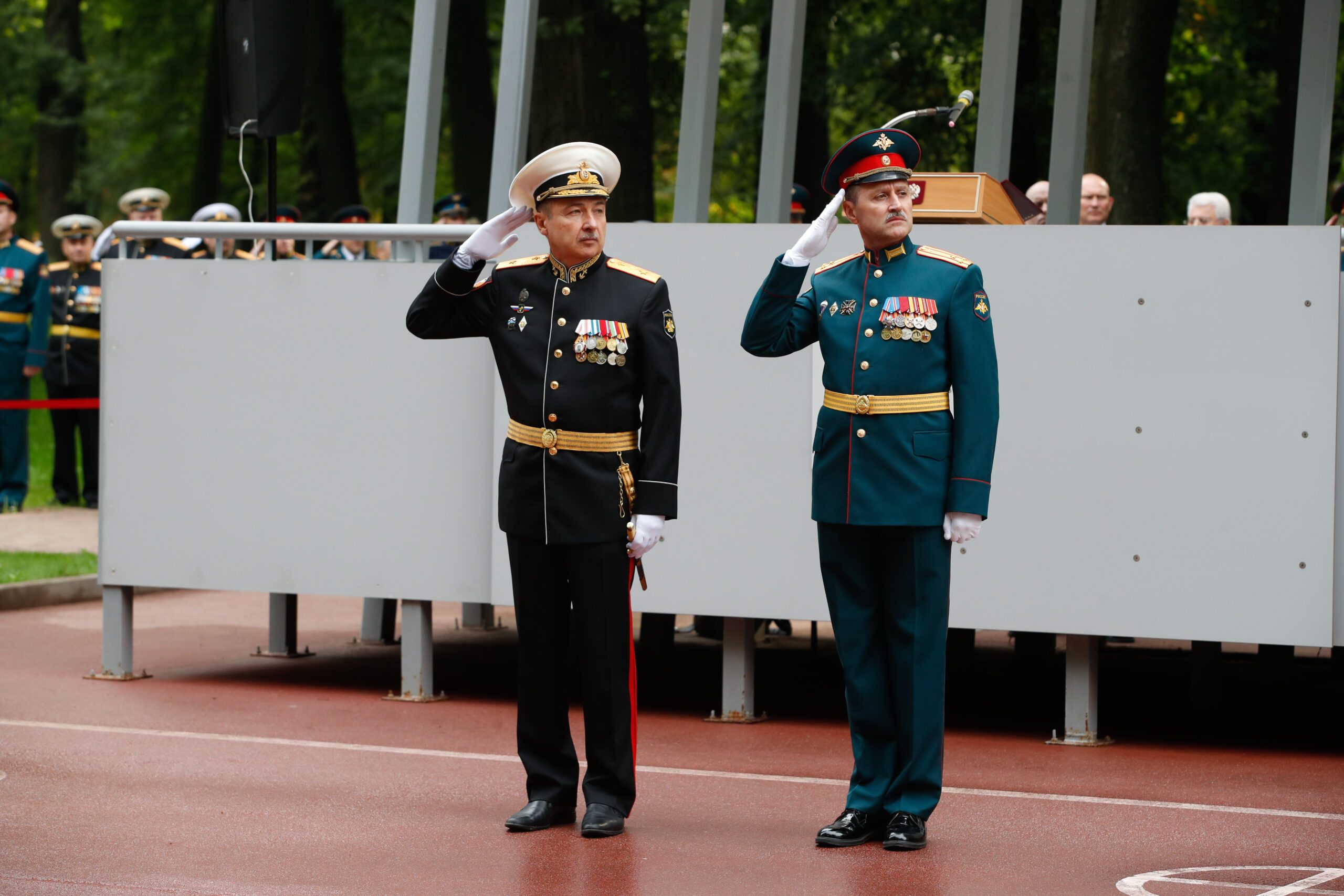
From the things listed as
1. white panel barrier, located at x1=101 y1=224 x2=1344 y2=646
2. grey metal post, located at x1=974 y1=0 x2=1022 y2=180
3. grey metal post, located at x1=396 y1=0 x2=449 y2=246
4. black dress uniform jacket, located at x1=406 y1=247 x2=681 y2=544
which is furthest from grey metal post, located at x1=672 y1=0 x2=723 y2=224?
black dress uniform jacket, located at x1=406 y1=247 x2=681 y2=544

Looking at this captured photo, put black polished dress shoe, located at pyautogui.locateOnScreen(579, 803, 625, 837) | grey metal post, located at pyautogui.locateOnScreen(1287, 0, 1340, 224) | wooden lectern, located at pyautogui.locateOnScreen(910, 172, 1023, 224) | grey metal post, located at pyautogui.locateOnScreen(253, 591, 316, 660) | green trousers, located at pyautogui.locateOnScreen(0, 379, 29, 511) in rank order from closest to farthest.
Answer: black polished dress shoe, located at pyautogui.locateOnScreen(579, 803, 625, 837) → wooden lectern, located at pyautogui.locateOnScreen(910, 172, 1023, 224) → grey metal post, located at pyautogui.locateOnScreen(1287, 0, 1340, 224) → grey metal post, located at pyautogui.locateOnScreen(253, 591, 316, 660) → green trousers, located at pyautogui.locateOnScreen(0, 379, 29, 511)

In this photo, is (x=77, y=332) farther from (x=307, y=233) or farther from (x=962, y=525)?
(x=962, y=525)

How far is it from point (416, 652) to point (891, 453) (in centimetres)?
355

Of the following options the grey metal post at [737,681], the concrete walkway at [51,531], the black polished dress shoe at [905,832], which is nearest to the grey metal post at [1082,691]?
the grey metal post at [737,681]

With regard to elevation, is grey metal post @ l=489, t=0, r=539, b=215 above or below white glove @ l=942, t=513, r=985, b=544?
above

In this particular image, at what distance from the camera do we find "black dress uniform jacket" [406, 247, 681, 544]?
603 centimetres

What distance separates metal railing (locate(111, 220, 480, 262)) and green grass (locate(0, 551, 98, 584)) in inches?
145

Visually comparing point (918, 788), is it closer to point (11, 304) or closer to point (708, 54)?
point (708, 54)

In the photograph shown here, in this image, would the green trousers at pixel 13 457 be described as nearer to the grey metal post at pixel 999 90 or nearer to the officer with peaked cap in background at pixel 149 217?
the officer with peaked cap in background at pixel 149 217

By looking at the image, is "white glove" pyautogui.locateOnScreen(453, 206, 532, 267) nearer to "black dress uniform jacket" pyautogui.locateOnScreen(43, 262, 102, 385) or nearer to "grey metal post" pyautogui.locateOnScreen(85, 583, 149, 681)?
"grey metal post" pyautogui.locateOnScreen(85, 583, 149, 681)

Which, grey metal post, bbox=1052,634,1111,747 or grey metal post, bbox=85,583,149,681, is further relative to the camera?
grey metal post, bbox=85,583,149,681

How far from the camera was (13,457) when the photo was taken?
50.8 feet

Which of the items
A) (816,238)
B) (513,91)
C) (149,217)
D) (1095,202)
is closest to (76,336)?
(149,217)

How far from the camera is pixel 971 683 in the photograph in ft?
31.9
